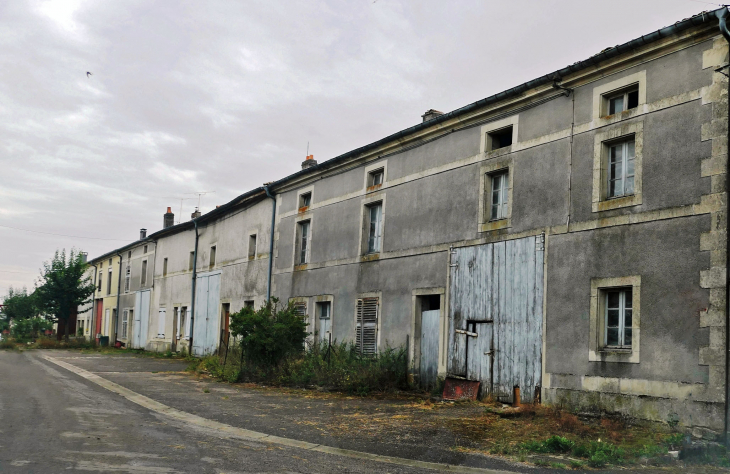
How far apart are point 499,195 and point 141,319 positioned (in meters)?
27.4

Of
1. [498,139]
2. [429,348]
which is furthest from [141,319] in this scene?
[498,139]

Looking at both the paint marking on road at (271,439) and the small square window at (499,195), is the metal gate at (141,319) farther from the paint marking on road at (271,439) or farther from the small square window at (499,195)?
the small square window at (499,195)

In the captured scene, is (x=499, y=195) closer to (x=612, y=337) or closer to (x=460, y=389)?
(x=612, y=337)

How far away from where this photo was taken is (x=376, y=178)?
18.1 metres

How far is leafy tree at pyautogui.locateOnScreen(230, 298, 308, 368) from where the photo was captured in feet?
54.4

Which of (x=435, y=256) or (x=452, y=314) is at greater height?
(x=435, y=256)

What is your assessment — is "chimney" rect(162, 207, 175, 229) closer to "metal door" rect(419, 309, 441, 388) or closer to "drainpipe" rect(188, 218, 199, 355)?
"drainpipe" rect(188, 218, 199, 355)

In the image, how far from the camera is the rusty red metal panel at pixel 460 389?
1351 centimetres

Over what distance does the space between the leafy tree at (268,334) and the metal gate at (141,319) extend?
19.9m

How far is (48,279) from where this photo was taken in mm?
39969

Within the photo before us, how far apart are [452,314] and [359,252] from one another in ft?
13.7

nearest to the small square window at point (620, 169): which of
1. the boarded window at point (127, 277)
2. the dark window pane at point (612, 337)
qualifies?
the dark window pane at point (612, 337)

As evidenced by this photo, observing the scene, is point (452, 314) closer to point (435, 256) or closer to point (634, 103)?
point (435, 256)

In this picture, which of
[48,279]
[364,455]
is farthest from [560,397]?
[48,279]
